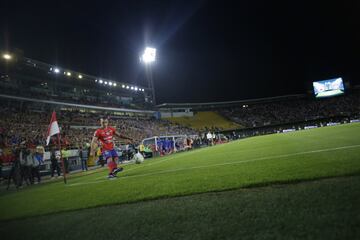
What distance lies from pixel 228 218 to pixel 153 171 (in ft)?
23.7

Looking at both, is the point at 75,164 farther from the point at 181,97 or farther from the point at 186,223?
the point at 181,97

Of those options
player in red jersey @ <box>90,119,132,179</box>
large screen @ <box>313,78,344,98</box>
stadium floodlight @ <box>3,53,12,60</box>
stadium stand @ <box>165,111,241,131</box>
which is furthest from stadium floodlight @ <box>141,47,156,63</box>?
large screen @ <box>313,78,344,98</box>

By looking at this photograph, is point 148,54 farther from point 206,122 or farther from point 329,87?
point 329,87

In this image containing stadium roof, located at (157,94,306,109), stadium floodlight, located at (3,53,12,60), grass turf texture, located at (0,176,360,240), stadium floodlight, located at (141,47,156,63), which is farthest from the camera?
stadium roof, located at (157,94,306,109)

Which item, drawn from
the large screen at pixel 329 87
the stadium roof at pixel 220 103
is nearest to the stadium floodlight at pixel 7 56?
the stadium roof at pixel 220 103

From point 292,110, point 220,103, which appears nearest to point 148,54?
point 220,103

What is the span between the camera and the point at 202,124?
70.9 m

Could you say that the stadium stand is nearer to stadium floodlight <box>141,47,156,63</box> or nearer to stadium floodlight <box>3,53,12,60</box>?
stadium floodlight <box>141,47,156,63</box>

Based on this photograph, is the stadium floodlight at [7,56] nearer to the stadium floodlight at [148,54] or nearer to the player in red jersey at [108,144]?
the stadium floodlight at [148,54]

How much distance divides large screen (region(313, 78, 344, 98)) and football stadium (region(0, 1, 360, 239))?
0.81 ft

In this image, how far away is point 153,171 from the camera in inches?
390

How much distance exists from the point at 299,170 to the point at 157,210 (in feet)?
9.11

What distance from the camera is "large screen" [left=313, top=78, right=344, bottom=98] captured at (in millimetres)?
60625

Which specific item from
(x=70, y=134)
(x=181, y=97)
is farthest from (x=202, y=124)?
(x=70, y=134)
